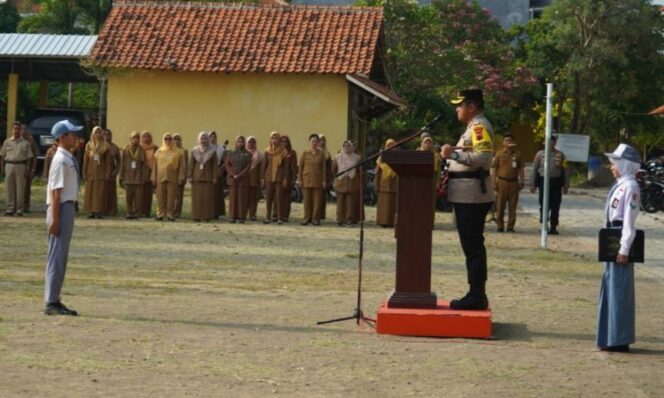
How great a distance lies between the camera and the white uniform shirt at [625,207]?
12133mm

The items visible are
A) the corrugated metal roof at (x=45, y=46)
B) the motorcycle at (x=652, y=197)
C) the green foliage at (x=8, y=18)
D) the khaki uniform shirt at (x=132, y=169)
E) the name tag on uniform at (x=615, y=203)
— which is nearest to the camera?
the name tag on uniform at (x=615, y=203)

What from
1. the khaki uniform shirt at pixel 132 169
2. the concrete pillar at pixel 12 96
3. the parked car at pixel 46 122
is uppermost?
the concrete pillar at pixel 12 96

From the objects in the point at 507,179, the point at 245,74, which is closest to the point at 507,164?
the point at 507,179

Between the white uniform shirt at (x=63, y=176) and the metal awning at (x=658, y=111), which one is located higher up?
the metal awning at (x=658, y=111)

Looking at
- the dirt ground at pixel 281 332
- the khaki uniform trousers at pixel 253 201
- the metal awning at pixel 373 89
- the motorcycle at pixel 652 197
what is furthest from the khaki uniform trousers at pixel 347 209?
the motorcycle at pixel 652 197

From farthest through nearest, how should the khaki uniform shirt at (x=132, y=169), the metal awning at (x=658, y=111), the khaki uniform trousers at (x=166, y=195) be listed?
the metal awning at (x=658, y=111), the khaki uniform shirt at (x=132, y=169), the khaki uniform trousers at (x=166, y=195)

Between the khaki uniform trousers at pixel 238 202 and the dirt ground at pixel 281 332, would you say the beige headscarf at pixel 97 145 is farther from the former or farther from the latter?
Answer: the dirt ground at pixel 281 332

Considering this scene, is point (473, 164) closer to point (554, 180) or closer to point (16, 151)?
point (554, 180)

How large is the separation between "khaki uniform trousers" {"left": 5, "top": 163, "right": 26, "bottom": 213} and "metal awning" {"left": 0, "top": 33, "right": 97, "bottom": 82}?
1528 cm

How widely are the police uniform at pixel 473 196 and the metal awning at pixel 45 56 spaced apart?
104 feet

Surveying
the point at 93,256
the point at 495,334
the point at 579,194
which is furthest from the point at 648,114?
the point at 495,334

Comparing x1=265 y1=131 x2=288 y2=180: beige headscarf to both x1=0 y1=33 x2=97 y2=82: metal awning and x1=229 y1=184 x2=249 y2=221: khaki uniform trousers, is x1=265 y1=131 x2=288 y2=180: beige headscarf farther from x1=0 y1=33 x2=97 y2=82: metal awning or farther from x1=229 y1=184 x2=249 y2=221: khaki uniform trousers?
x1=0 y1=33 x2=97 y2=82: metal awning

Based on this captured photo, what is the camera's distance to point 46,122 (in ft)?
137

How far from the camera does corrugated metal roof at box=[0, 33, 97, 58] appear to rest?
44.7 m
